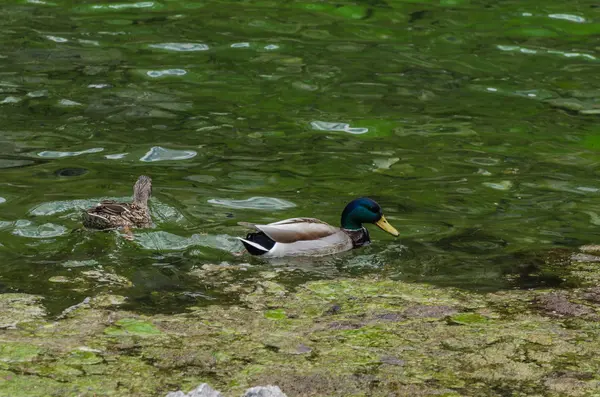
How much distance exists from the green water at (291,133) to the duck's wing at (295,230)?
231 mm

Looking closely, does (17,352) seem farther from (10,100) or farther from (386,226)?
(10,100)

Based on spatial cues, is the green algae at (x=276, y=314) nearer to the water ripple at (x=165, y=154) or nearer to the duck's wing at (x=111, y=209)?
the duck's wing at (x=111, y=209)

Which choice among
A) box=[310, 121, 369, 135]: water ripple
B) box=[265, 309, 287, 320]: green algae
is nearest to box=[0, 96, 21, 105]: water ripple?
box=[310, 121, 369, 135]: water ripple

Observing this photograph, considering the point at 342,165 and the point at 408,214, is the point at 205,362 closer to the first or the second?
the point at 408,214

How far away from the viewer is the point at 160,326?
7.16 metres

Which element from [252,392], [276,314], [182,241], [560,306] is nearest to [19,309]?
[276,314]

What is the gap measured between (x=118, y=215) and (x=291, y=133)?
4008 millimetres

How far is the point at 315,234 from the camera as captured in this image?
9992mm

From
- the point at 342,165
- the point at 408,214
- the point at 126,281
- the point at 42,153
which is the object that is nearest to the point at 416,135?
the point at 342,165

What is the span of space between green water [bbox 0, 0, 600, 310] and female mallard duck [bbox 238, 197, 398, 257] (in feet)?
0.48

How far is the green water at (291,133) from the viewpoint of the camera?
381 inches

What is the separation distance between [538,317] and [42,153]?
678 centimetres

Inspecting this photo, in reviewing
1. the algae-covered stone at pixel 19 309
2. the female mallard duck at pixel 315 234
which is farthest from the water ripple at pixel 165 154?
the algae-covered stone at pixel 19 309

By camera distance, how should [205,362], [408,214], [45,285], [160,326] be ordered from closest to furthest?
[205,362], [160,326], [45,285], [408,214]
